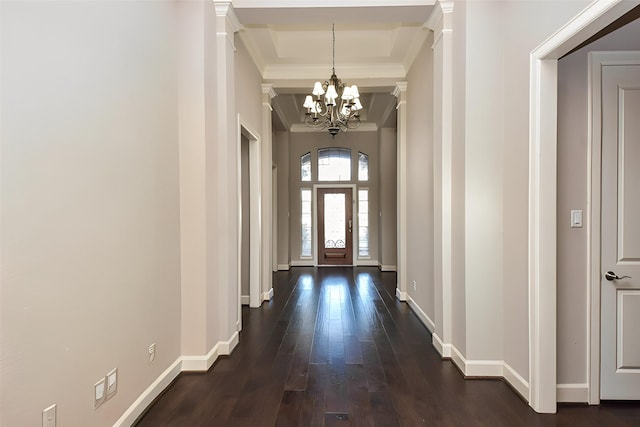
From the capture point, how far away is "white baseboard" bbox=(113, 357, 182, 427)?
2047 millimetres

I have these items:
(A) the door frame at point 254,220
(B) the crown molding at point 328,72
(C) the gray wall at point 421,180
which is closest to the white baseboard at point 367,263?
(C) the gray wall at point 421,180

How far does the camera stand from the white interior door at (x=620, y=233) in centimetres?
235

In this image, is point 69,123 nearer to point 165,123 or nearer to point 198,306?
point 165,123

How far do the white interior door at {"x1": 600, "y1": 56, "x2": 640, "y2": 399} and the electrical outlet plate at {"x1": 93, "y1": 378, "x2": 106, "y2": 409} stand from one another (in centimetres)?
328

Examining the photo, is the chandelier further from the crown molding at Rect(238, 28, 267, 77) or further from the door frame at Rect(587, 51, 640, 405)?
the door frame at Rect(587, 51, 640, 405)

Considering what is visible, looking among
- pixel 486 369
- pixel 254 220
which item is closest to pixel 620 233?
pixel 486 369

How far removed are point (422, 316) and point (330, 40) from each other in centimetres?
381

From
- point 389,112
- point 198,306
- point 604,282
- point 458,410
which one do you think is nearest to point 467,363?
point 458,410

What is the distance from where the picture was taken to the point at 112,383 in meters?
1.93

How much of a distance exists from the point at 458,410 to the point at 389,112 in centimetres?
549

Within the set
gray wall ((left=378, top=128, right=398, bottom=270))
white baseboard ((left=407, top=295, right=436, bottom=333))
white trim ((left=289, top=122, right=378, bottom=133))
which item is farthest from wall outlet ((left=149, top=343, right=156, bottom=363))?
white trim ((left=289, top=122, right=378, bottom=133))

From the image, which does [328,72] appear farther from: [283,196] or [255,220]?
[283,196]

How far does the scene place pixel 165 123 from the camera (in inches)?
101

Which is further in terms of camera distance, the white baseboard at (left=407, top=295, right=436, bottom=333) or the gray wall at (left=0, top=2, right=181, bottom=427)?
the white baseboard at (left=407, top=295, right=436, bottom=333)
